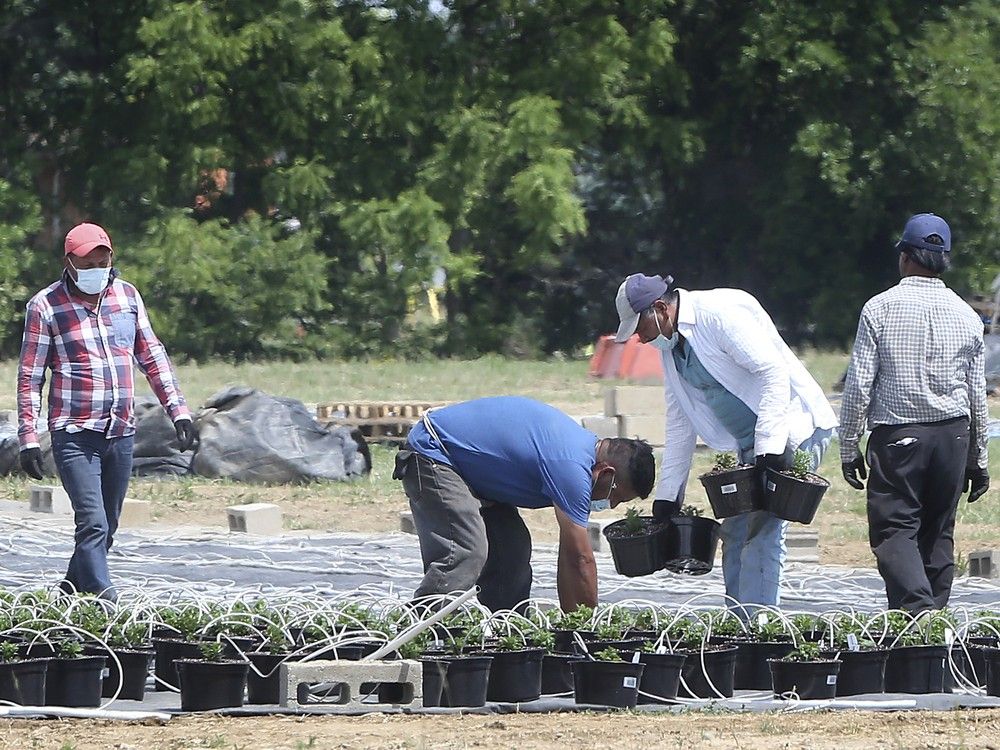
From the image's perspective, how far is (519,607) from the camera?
20.0ft

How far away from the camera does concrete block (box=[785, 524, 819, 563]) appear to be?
9562mm

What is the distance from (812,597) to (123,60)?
751 inches

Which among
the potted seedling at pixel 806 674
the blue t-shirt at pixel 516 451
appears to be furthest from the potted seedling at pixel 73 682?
the potted seedling at pixel 806 674

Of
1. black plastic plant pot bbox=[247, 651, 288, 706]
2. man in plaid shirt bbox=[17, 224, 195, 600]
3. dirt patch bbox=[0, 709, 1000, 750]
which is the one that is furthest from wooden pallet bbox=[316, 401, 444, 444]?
dirt patch bbox=[0, 709, 1000, 750]

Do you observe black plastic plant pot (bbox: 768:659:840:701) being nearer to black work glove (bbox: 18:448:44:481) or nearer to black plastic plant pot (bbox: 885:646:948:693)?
black plastic plant pot (bbox: 885:646:948:693)

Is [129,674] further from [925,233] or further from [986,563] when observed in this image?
[986,563]

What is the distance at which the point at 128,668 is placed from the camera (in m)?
5.54

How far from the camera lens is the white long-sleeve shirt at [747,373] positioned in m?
6.06

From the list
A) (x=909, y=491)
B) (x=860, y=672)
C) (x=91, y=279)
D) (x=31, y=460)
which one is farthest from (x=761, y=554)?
(x=31, y=460)

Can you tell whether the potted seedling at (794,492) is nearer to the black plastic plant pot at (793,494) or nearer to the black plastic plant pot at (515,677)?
the black plastic plant pot at (793,494)

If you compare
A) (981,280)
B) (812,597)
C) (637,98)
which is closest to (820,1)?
(637,98)

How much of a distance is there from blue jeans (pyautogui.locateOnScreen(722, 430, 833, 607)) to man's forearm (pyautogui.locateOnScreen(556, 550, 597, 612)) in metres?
0.72

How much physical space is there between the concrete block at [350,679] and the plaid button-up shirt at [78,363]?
1.76 meters

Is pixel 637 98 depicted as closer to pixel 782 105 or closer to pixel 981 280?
pixel 782 105
